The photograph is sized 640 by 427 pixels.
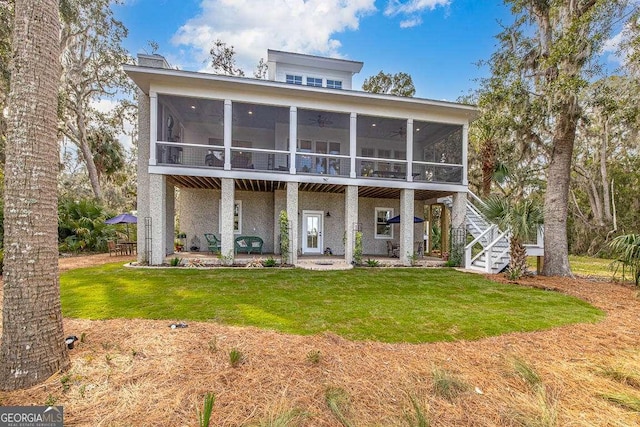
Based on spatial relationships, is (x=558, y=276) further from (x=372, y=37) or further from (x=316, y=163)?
(x=372, y=37)

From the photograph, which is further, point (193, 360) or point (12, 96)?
point (193, 360)

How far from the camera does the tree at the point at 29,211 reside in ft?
9.18

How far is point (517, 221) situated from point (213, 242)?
11.5 metres

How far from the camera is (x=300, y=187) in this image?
13.2m

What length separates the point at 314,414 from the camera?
247 centimetres

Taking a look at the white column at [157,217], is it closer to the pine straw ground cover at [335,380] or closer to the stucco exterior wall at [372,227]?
the pine straw ground cover at [335,380]

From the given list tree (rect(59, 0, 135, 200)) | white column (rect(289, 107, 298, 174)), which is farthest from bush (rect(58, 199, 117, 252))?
white column (rect(289, 107, 298, 174))

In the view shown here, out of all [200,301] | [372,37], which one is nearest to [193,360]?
[200,301]

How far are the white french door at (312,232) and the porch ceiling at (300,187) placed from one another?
1241 mm

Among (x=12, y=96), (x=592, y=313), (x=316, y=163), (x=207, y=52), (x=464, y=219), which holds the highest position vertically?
(x=207, y=52)

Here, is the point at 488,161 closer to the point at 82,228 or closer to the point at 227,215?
the point at 227,215

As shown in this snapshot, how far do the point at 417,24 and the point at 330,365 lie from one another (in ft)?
58.2

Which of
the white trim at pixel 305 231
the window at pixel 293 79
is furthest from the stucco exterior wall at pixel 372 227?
the window at pixel 293 79

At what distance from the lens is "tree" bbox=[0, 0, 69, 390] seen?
280 centimetres
